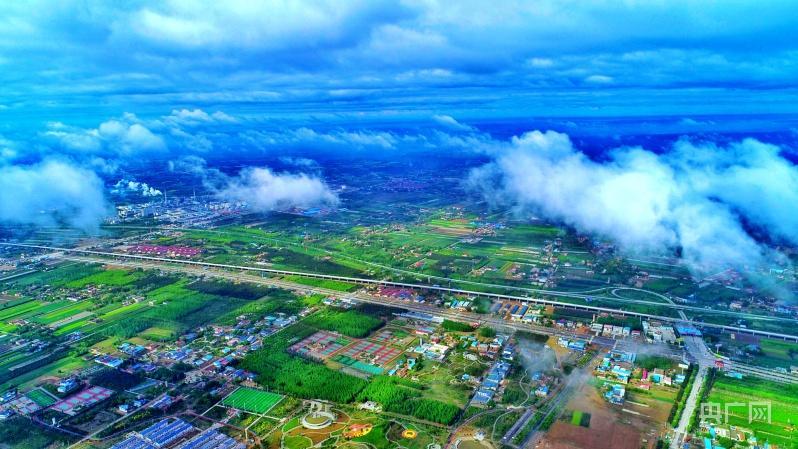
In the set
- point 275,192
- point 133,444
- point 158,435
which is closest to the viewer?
point 133,444

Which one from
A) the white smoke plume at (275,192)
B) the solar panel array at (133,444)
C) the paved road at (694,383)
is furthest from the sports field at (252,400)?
the white smoke plume at (275,192)

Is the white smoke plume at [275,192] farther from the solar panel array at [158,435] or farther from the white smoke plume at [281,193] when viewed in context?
the solar panel array at [158,435]

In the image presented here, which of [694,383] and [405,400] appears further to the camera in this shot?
[694,383]

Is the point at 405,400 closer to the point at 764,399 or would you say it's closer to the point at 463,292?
the point at 463,292

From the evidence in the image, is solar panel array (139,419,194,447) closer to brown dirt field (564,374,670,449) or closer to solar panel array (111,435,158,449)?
solar panel array (111,435,158,449)

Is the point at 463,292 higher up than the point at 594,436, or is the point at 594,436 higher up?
the point at 463,292

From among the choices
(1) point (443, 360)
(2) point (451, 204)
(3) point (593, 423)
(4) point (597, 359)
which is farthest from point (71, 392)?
(2) point (451, 204)

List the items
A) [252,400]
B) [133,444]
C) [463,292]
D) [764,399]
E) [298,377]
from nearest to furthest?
[133,444], [764,399], [252,400], [298,377], [463,292]

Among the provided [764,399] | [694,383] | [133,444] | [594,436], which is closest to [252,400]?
[133,444]
